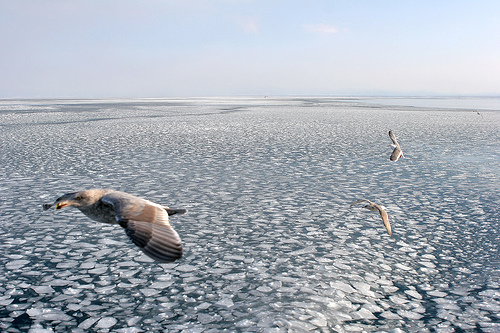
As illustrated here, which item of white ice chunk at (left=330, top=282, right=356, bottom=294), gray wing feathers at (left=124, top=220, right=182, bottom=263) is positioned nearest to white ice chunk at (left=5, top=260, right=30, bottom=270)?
gray wing feathers at (left=124, top=220, right=182, bottom=263)

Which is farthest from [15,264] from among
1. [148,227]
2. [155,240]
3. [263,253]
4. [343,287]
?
[343,287]

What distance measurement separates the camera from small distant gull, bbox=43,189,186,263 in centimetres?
271

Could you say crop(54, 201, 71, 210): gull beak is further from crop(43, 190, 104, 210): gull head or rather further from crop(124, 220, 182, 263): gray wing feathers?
crop(124, 220, 182, 263): gray wing feathers

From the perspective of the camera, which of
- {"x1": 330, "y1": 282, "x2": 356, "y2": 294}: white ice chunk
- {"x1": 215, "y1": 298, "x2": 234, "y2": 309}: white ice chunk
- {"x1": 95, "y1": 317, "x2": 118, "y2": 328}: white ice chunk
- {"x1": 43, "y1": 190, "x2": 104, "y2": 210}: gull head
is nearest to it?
{"x1": 95, "y1": 317, "x2": 118, "y2": 328}: white ice chunk

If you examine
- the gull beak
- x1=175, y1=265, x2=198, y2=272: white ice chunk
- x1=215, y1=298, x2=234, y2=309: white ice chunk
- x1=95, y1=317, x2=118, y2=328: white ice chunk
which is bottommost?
x1=175, y1=265, x2=198, y2=272: white ice chunk

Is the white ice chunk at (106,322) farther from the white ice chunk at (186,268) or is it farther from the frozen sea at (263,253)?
the white ice chunk at (186,268)

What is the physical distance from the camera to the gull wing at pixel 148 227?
2678mm

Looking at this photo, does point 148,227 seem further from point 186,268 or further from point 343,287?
point 343,287

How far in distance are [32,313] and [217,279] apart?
1516 millimetres

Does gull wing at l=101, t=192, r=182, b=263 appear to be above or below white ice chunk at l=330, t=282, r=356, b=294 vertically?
above

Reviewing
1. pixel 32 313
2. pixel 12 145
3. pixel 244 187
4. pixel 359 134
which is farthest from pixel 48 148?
pixel 359 134

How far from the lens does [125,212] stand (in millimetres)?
3158

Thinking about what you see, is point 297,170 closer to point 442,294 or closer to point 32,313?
point 442,294

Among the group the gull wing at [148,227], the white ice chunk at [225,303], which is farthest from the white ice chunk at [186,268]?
the gull wing at [148,227]
